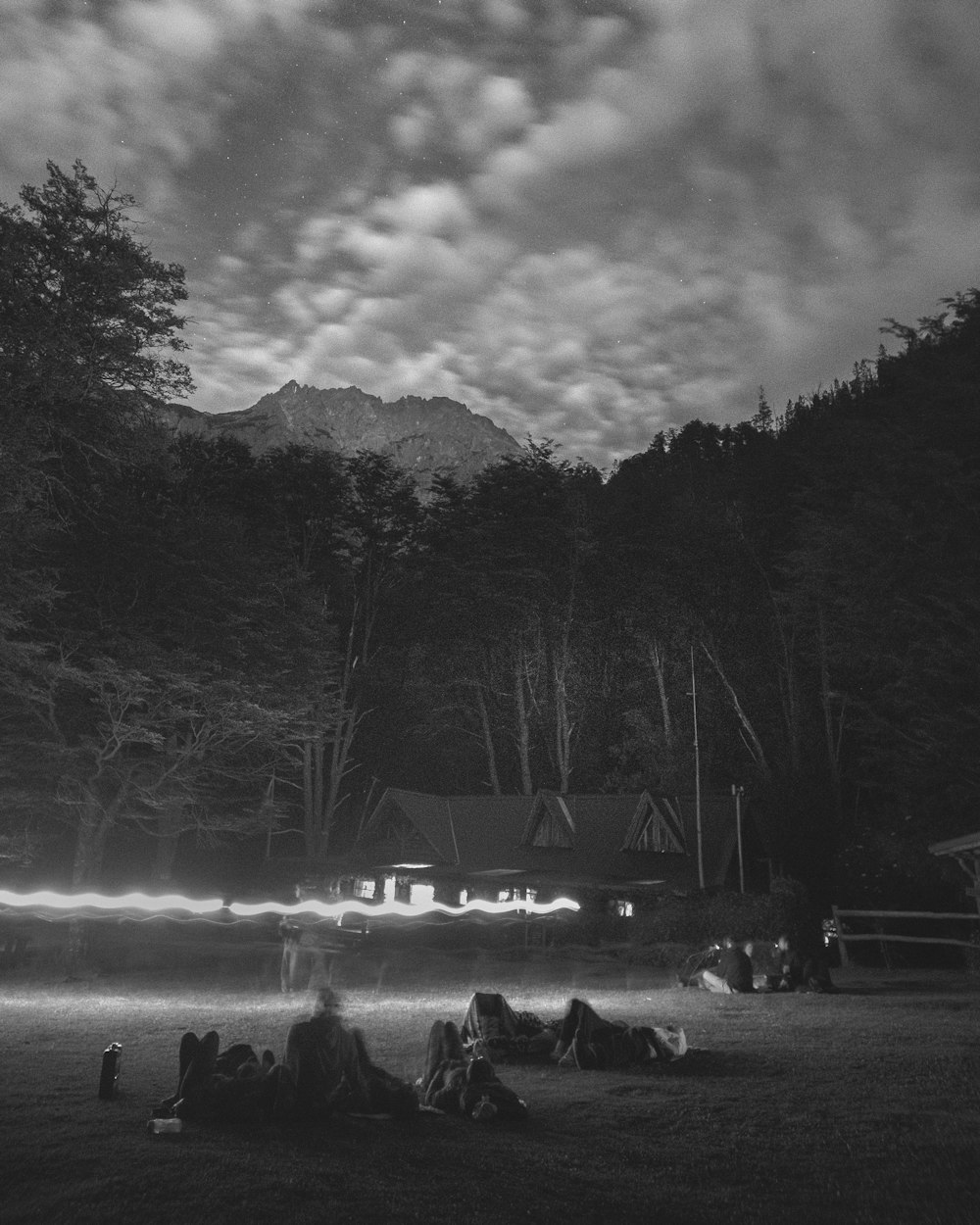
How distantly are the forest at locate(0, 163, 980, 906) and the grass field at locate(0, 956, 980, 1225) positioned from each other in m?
15.1

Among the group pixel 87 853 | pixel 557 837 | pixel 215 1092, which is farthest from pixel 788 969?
pixel 87 853

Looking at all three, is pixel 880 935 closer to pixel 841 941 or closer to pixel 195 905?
pixel 841 941

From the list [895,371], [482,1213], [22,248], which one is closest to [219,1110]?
[482,1213]

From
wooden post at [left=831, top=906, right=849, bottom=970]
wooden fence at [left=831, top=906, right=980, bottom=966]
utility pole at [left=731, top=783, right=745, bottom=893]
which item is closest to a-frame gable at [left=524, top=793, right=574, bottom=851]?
utility pole at [left=731, top=783, right=745, bottom=893]

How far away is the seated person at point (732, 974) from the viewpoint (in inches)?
810

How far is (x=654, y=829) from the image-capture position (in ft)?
132

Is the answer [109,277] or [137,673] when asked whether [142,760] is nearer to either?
[137,673]

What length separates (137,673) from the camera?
94.3ft

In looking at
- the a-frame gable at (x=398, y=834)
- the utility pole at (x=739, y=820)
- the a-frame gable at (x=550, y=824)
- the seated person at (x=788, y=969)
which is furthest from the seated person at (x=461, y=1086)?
the a-frame gable at (x=398, y=834)

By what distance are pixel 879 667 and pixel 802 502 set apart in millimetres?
19572

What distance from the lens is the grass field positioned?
696 cm

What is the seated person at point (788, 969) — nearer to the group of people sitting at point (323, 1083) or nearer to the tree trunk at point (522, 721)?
the group of people sitting at point (323, 1083)

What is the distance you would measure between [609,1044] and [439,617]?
147 feet

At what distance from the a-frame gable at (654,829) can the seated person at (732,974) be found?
18384 mm
